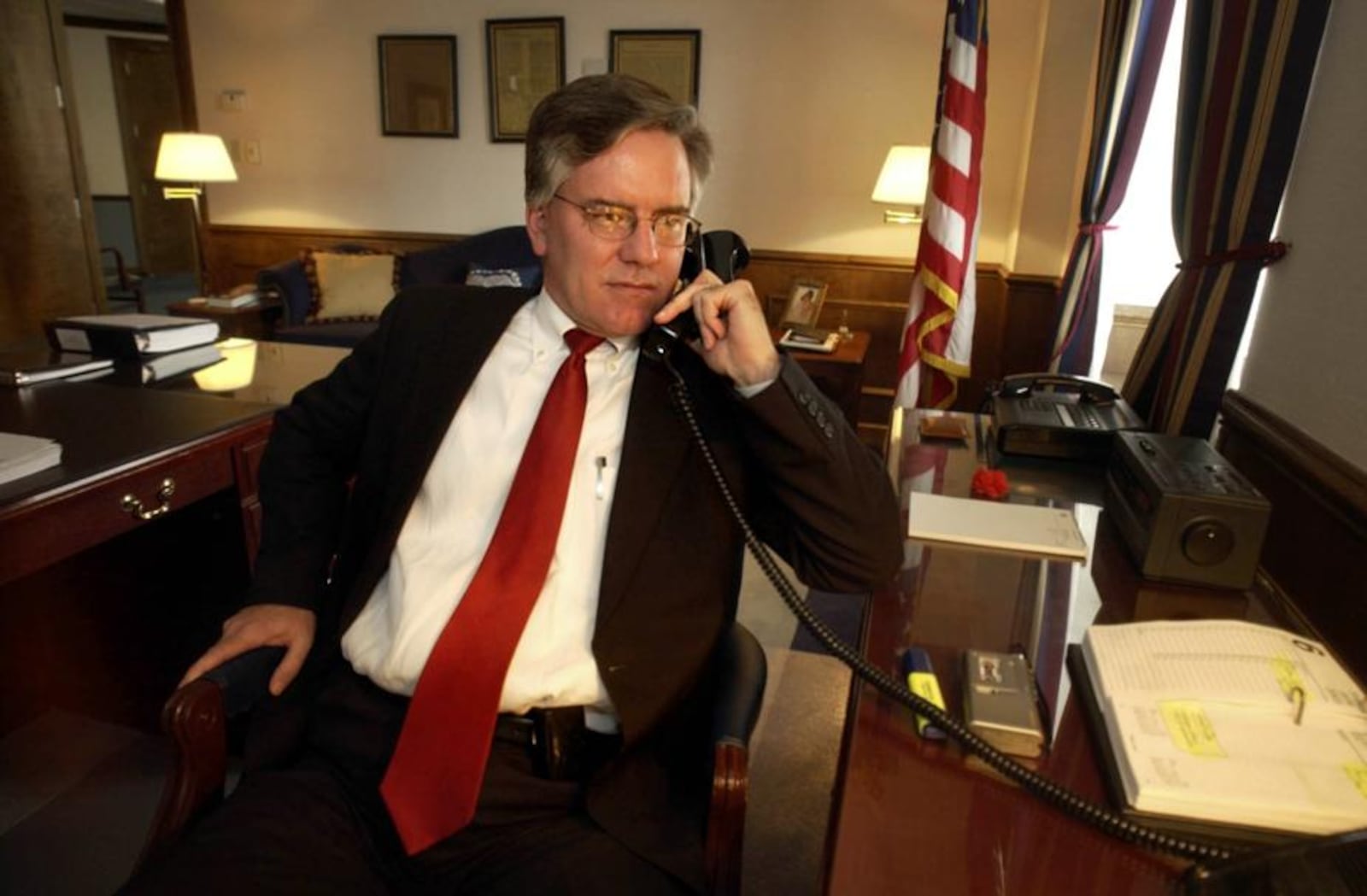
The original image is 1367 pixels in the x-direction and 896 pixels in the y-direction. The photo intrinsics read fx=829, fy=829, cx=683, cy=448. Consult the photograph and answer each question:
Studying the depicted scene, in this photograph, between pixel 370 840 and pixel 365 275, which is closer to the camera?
pixel 370 840

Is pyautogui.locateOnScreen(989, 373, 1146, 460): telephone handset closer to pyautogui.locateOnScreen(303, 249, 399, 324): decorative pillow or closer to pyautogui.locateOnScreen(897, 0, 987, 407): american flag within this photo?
pyautogui.locateOnScreen(897, 0, 987, 407): american flag

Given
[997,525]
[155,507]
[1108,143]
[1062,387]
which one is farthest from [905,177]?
[155,507]

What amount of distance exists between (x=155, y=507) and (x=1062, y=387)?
6.62 feet

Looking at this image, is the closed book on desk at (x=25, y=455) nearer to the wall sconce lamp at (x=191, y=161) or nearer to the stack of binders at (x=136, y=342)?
the stack of binders at (x=136, y=342)

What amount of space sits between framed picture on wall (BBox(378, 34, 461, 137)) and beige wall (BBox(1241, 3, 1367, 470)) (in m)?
4.26

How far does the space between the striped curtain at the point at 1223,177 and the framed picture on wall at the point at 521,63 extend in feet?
10.9

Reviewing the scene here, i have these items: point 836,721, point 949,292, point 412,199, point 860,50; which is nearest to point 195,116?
point 412,199

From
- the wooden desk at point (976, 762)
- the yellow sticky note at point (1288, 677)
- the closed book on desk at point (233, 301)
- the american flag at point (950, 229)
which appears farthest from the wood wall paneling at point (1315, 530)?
the closed book on desk at point (233, 301)

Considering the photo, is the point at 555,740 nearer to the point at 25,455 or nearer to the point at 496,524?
the point at 496,524

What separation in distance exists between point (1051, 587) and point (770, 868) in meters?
0.98

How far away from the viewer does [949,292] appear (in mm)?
3297

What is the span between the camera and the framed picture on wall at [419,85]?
467 cm

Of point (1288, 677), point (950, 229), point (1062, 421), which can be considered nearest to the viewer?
point (1288, 677)

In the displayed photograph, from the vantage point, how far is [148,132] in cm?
955
